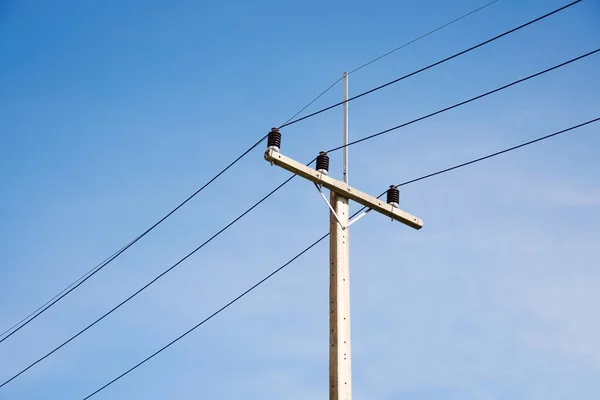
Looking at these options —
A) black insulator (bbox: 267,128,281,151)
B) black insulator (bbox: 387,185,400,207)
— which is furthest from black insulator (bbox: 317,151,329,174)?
black insulator (bbox: 387,185,400,207)

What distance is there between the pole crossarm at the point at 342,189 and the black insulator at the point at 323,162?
0.10 metres

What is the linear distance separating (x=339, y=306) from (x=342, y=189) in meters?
1.72

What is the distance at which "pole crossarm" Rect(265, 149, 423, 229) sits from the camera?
9.02 m

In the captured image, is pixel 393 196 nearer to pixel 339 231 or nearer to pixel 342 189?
pixel 342 189

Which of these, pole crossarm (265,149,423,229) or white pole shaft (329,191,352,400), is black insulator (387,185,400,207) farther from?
white pole shaft (329,191,352,400)

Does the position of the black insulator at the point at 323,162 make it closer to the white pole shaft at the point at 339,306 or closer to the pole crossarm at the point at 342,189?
the pole crossarm at the point at 342,189

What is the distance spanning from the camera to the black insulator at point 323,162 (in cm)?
932

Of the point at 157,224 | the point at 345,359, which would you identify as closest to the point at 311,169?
the point at 345,359

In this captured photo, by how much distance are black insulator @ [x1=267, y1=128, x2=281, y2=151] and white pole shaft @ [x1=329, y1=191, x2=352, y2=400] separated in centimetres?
99

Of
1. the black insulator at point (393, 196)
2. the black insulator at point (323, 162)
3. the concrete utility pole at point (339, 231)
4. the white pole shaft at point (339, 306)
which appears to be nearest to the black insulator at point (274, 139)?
the concrete utility pole at point (339, 231)

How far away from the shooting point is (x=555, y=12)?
8438 millimetres

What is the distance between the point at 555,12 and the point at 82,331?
34.8 ft

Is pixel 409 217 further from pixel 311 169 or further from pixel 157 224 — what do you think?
pixel 157 224

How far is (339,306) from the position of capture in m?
8.33
